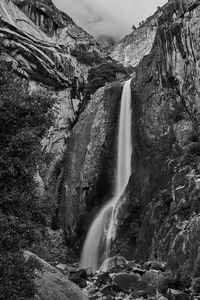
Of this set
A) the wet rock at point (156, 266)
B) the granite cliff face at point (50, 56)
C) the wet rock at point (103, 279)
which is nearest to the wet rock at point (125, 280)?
the wet rock at point (103, 279)

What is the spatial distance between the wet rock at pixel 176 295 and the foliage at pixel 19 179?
967cm

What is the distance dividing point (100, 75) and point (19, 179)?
53589 millimetres

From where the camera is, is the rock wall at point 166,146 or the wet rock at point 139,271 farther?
the rock wall at point 166,146

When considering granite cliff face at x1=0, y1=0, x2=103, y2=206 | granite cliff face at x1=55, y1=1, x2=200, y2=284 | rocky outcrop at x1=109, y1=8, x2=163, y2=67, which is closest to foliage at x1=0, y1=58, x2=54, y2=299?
granite cliff face at x1=55, y1=1, x2=200, y2=284

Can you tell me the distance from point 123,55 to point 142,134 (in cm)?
5316

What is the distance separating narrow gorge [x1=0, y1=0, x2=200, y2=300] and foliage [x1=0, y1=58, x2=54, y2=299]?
0.04m

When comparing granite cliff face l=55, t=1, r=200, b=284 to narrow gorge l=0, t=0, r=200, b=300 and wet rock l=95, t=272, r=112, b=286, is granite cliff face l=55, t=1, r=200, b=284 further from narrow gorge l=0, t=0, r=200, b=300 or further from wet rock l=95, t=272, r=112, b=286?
wet rock l=95, t=272, r=112, b=286

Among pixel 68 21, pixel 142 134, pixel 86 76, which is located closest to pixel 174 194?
pixel 142 134

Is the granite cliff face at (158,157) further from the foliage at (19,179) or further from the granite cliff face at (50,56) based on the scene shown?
the foliage at (19,179)

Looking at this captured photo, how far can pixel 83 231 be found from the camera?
4212 cm

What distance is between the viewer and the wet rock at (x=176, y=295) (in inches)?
743

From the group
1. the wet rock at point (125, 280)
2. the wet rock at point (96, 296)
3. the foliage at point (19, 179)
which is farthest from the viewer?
the wet rock at point (125, 280)

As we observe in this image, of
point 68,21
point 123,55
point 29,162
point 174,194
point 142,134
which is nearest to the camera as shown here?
point 29,162

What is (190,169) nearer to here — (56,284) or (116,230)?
(116,230)
